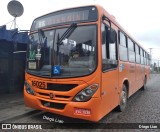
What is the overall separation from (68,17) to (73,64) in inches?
51.5

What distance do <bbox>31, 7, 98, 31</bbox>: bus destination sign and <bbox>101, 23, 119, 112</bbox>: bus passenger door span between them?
0.43m

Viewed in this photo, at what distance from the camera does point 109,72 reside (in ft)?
17.9

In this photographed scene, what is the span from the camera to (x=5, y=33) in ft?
25.9

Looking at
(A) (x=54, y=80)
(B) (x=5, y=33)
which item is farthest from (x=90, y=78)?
(B) (x=5, y=33)

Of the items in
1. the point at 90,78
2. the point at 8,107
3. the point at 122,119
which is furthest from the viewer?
the point at 8,107

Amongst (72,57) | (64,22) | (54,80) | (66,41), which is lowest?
(54,80)

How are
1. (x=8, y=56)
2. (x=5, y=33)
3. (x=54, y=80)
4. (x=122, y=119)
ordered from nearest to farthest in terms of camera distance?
(x=54, y=80) → (x=122, y=119) → (x=5, y=33) → (x=8, y=56)

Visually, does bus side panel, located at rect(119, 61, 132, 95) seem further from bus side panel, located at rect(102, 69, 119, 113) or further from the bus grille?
the bus grille

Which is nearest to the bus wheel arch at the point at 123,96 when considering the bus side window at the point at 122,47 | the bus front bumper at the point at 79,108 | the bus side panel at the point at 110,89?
the bus side panel at the point at 110,89

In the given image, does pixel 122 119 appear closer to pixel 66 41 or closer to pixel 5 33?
pixel 66 41

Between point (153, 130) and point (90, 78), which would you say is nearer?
point (90, 78)

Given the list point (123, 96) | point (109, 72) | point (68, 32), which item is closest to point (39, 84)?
point (68, 32)

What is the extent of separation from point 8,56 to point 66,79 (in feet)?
21.4

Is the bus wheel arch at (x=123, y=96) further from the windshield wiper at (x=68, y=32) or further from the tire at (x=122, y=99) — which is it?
the windshield wiper at (x=68, y=32)
